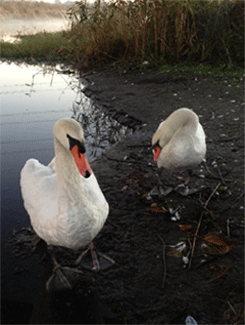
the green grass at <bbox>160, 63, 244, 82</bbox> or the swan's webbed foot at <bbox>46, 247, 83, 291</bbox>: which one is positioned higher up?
the green grass at <bbox>160, 63, 244, 82</bbox>

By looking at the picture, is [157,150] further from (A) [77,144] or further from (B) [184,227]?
(A) [77,144]

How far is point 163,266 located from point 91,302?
1.95 feet

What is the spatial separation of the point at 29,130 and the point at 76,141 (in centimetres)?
308

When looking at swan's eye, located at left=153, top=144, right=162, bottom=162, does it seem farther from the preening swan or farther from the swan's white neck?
the swan's white neck

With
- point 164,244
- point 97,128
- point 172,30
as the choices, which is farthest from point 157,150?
point 172,30

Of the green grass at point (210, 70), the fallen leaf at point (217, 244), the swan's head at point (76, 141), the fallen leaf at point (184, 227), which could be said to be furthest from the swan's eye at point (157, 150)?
the green grass at point (210, 70)

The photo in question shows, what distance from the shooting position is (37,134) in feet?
15.1

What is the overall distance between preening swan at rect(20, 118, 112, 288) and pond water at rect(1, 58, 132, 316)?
0.44 m

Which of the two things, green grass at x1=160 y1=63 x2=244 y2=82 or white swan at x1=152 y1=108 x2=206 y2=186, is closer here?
white swan at x1=152 y1=108 x2=206 y2=186

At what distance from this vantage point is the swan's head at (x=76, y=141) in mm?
1814

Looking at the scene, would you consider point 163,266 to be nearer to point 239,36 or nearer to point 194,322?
point 194,322

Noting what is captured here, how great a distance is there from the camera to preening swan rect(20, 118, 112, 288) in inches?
77.3

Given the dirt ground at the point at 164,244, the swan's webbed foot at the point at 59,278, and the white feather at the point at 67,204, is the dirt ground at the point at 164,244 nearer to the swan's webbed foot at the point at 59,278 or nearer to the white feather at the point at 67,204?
the swan's webbed foot at the point at 59,278

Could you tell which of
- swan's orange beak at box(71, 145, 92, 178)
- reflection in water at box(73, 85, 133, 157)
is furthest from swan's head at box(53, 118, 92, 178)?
reflection in water at box(73, 85, 133, 157)
